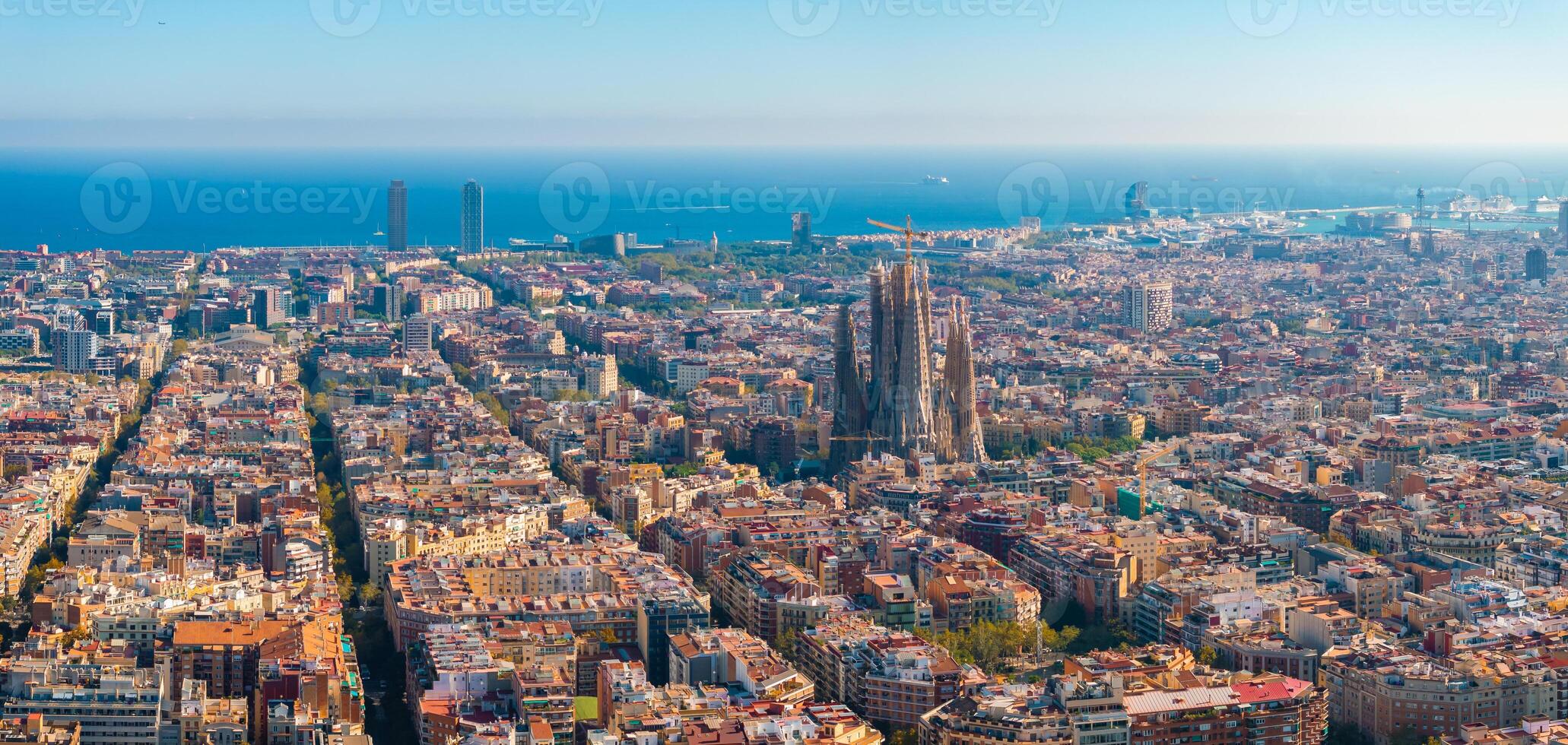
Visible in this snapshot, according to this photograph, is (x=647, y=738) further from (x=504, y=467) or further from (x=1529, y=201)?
(x=1529, y=201)

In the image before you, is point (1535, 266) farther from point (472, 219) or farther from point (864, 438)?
point (864, 438)

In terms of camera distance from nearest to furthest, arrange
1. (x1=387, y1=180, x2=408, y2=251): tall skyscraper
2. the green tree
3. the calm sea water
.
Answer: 1. the green tree
2. (x1=387, y1=180, x2=408, y2=251): tall skyscraper
3. the calm sea water

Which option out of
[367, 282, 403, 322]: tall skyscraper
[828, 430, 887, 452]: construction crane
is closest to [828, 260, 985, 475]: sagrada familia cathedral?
[828, 430, 887, 452]: construction crane

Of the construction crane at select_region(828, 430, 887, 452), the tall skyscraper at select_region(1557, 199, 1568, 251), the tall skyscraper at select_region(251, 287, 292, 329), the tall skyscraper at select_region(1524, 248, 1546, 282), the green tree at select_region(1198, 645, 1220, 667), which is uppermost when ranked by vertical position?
the tall skyscraper at select_region(1557, 199, 1568, 251)

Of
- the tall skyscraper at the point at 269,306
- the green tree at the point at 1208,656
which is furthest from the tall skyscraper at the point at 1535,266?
the green tree at the point at 1208,656

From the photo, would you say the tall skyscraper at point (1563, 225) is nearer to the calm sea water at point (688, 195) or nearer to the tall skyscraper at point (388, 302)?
the calm sea water at point (688, 195)

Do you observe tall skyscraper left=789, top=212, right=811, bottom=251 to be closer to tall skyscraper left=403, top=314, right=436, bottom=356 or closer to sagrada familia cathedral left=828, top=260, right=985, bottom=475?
tall skyscraper left=403, top=314, right=436, bottom=356

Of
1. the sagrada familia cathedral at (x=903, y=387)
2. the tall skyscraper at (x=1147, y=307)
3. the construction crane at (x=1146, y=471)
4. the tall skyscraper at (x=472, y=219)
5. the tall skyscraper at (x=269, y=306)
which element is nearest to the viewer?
the construction crane at (x=1146, y=471)

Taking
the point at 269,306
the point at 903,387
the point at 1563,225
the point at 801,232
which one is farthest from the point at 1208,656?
the point at 1563,225
